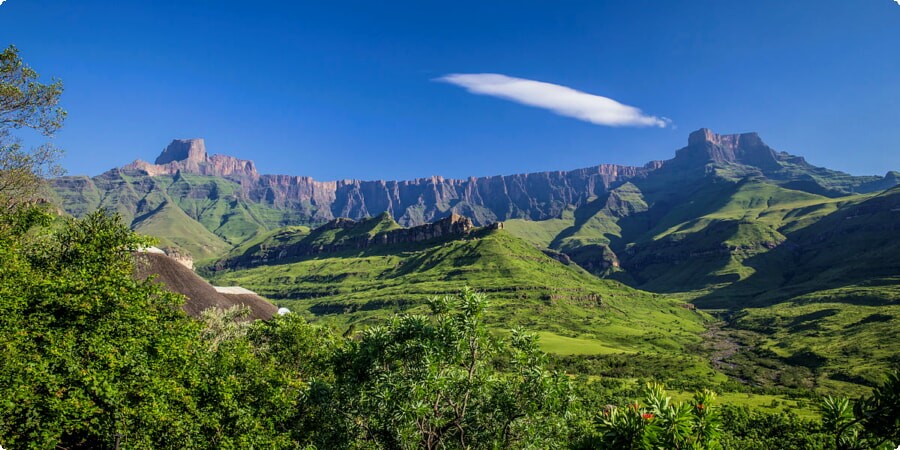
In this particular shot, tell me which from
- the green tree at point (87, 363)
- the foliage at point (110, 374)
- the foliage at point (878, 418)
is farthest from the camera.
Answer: the foliage at point (110, 374)

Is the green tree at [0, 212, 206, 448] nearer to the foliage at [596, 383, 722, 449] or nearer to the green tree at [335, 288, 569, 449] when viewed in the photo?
the green tree at [335, 288, 569, 449]

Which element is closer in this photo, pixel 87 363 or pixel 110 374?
pixel 110 374

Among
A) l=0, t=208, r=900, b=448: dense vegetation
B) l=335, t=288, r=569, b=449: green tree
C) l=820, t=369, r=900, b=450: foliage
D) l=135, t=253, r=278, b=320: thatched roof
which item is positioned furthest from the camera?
l=135, t=253, r=278, b=320: thatched roof

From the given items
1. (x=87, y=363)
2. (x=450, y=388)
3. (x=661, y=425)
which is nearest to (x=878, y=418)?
(x=661, y=425)

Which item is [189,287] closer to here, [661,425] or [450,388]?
[450,388]

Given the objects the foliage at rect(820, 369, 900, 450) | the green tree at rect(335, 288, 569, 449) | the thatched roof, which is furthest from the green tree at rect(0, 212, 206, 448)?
the thatched roof

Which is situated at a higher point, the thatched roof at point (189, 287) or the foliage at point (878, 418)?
the foliage at point (878, 418)

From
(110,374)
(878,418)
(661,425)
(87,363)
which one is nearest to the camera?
(878,418)

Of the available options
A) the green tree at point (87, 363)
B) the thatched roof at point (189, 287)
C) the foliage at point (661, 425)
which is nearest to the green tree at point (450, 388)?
the foliage at point (661, 425)

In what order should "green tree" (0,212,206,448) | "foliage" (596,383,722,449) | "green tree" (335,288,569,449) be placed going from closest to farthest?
"foliage" (596,383,722,449), "green tree" (0,212,206,448), "green tree" (335,288,569,449)

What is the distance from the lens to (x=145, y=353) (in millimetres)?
23594

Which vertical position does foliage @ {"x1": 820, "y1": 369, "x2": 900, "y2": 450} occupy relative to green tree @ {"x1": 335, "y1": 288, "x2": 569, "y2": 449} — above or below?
above

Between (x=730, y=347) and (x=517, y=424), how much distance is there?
7757 inches

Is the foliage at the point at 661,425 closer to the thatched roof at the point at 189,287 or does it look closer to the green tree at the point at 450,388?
the green tree at the point at 450,388
